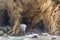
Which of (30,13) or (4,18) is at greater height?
(30,13)

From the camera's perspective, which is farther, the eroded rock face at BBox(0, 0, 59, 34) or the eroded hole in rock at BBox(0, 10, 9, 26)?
the eroded hole in rock at BBox(0, 10, 9, 26)

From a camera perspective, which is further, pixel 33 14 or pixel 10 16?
pixel 33 14

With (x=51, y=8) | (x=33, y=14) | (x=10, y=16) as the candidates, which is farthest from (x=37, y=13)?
(x=10, y=16)

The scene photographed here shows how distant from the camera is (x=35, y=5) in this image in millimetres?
21125

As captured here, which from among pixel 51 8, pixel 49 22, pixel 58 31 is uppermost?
pixel 51 8

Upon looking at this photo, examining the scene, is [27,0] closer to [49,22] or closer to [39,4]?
[39,4]

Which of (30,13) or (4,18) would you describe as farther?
(30,13)

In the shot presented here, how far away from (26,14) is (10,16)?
2.25m

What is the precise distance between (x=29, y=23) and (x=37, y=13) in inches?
55.8

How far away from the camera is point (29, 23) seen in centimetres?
2123

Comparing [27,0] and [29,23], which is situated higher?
[27,0]

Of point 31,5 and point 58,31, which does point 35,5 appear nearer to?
point 31,5

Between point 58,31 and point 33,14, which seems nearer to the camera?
point 58,31

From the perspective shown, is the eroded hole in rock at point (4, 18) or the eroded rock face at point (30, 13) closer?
the eroded rock face at point (30, 13)
